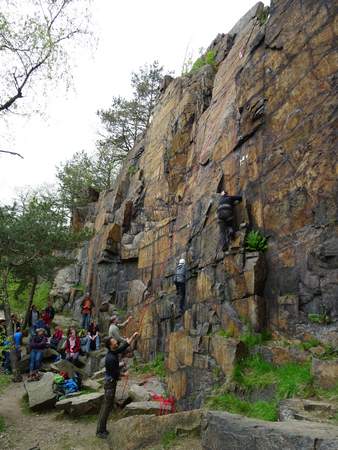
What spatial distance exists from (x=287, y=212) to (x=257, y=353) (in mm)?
3178

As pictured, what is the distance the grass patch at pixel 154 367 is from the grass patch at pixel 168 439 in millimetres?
6362

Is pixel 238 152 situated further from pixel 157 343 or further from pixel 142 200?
pixel 142 200

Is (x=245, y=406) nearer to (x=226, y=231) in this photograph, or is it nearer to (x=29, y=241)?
(x=226, y=231)

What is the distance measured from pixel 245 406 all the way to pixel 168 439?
150 cm

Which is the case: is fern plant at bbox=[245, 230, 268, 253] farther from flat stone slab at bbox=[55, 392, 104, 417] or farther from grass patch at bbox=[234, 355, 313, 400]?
flat stone slab at bbox=[55, 392, 104, 417]

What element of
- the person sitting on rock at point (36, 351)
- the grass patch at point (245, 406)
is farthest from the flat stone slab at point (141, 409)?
the person sitting on rock at point (36, 351)

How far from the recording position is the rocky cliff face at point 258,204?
8.09 metres

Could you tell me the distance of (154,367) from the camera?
1391 cm

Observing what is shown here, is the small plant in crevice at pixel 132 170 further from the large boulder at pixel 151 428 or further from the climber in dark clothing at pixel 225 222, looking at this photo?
the large boulder at pixel 151 428

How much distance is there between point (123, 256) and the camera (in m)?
20.5

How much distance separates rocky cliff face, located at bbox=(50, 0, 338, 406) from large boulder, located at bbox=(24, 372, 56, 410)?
11.7ft

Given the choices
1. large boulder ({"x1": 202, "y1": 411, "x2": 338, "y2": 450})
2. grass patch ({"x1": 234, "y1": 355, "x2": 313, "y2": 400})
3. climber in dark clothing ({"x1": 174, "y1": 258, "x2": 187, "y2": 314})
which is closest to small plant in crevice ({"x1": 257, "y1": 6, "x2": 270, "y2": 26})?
climber in dark clothing ({"x1": 174, "y1": 258, "x2": 187, "y2": 314})

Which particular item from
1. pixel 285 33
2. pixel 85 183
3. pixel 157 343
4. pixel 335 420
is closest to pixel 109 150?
pixel 85 183

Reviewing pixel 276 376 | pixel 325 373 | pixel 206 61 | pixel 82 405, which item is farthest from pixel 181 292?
pixel 206 61
